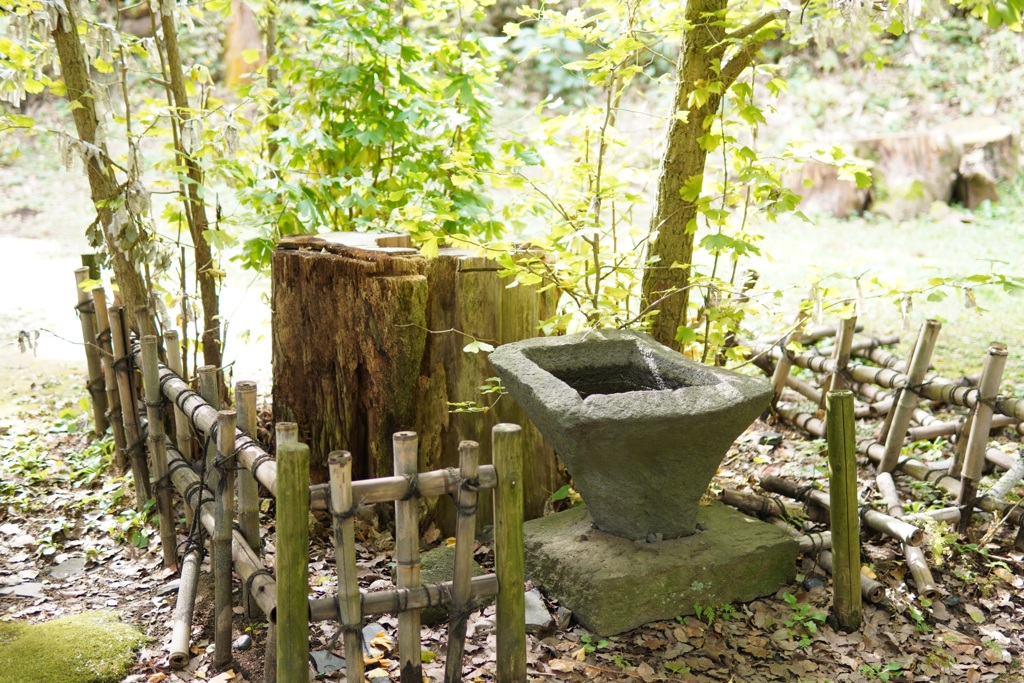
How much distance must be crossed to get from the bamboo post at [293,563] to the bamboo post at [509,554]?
1.95 feet

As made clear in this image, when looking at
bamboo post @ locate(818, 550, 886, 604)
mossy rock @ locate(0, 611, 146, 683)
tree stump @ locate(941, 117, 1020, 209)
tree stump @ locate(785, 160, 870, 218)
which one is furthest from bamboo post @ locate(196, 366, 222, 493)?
tree stump @ locate(941, 117, 1020, 209)

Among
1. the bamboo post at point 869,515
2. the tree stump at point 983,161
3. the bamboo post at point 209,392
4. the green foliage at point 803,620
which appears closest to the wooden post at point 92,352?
the bamboo post at point 209,392

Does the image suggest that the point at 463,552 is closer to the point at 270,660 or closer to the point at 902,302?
the point at 270,660

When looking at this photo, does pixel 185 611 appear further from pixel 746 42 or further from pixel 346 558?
pixel 746 42

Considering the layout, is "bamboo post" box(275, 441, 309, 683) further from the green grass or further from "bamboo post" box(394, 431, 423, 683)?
the green grass

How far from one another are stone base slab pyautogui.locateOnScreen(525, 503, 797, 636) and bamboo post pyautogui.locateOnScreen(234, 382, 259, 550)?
1.14 meters

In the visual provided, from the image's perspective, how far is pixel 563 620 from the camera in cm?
340

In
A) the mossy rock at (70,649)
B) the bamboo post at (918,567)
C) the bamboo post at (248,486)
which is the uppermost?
the bamboo post at (248,486)

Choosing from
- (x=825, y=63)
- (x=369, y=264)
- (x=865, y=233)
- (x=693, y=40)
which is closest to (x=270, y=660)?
(x=369, y=264)

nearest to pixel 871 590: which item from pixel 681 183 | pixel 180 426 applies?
pixel 681 183

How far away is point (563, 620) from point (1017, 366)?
396 centimetres

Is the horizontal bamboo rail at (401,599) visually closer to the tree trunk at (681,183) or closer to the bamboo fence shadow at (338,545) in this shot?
the bamboo fence shadow at (338,545)

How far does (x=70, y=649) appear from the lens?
3.15 metres

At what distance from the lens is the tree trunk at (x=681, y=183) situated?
3.88 metres
